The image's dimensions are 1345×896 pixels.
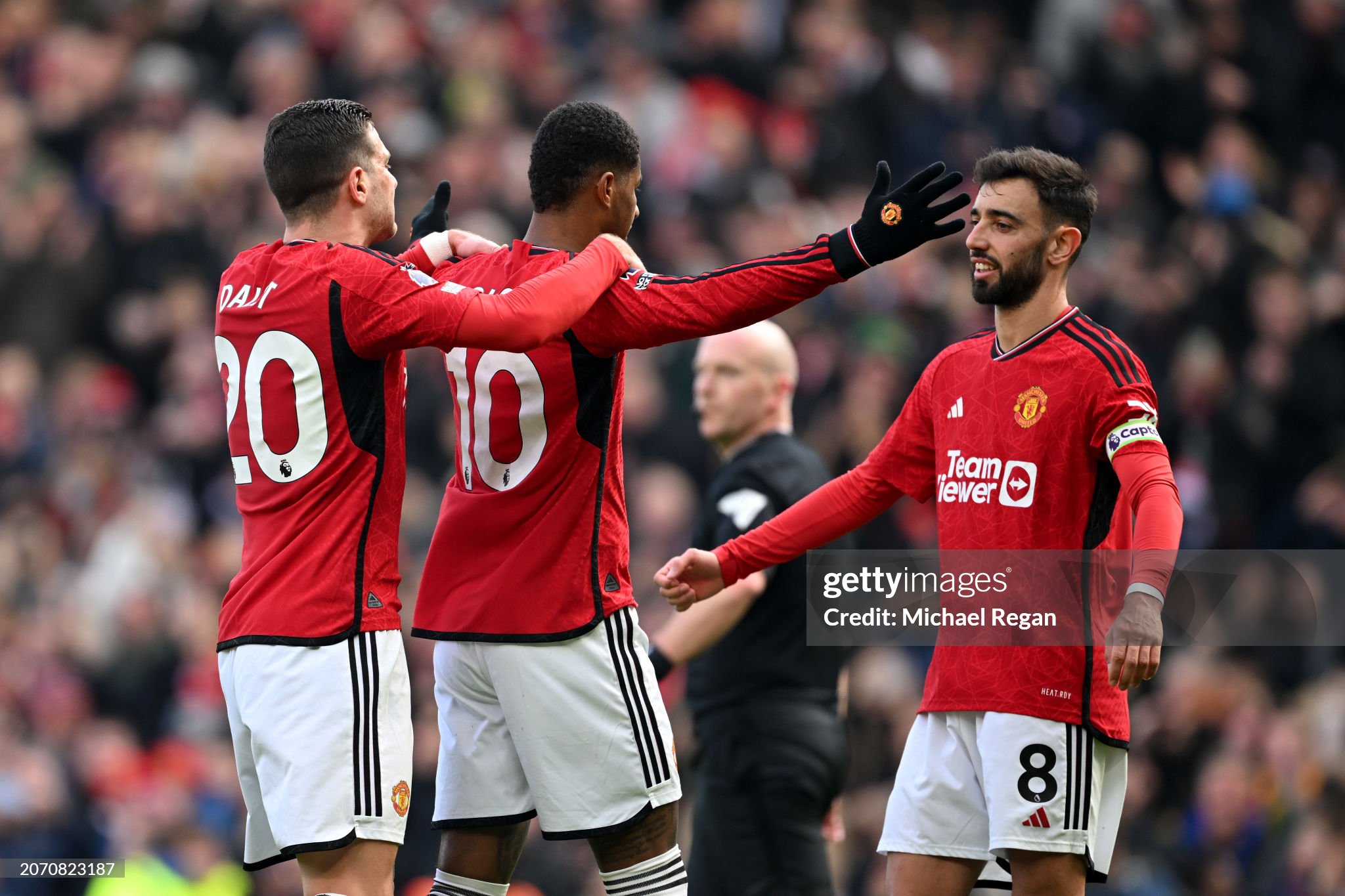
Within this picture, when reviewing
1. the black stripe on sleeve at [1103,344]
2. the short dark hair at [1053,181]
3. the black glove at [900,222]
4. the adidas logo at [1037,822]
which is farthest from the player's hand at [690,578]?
the short dark hair at [1053,181]

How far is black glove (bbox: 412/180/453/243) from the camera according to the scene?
5.43 meters

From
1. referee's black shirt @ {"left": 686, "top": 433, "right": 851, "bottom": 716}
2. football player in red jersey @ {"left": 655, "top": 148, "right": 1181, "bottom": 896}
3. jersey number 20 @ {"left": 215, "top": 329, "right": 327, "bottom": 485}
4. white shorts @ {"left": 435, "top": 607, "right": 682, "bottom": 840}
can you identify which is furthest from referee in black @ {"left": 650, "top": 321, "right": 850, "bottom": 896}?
jersey number 20 @ {"left": 215, "top": 329, "right": 327, "bottom": 485}

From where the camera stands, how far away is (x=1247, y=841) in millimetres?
8930

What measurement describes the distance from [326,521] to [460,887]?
1.20 metres

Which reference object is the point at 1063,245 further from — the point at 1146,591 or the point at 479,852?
the point at 479,852

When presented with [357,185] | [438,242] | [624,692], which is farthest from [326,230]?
[624,692]

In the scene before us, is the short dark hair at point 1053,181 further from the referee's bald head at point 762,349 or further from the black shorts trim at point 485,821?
the black shorts trim at point 485,821

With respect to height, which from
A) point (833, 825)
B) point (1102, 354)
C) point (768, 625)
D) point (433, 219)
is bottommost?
point (833, 825)

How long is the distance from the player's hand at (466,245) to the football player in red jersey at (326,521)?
63 cm

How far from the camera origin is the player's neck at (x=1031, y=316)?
4.79 m

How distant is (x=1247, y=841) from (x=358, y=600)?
20.1 feet

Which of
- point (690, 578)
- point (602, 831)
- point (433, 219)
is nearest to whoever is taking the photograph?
point (602, 831)

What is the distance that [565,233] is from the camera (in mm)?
4949

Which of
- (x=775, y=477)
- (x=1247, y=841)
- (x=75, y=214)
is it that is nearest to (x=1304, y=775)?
(x=1247, y=841)
